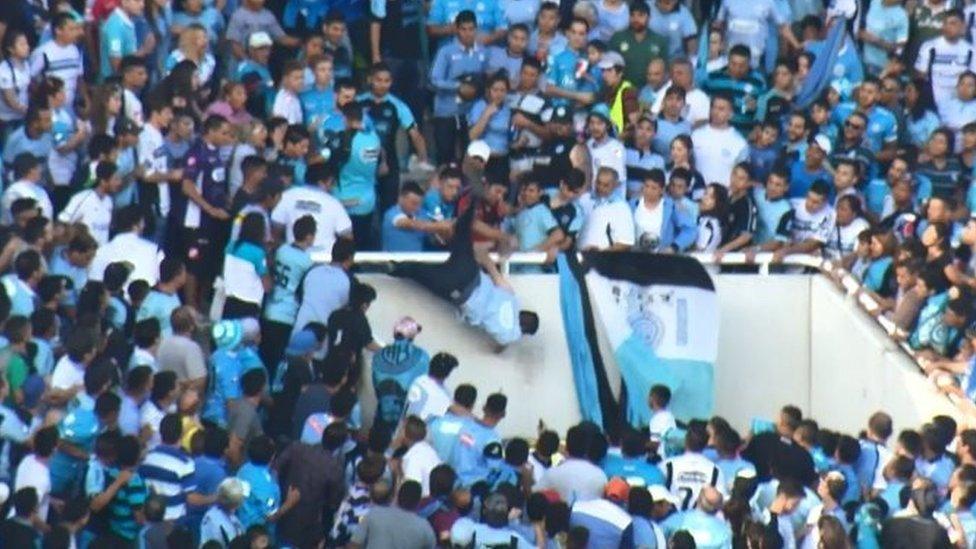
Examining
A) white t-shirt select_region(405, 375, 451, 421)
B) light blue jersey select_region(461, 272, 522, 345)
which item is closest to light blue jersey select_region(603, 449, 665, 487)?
white t-shirt select_region(405, 375, 451, 421)

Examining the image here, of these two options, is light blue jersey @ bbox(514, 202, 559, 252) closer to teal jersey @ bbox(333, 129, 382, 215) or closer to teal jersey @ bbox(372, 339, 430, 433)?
teal jersey @ bbox(333, 129, 382, 215)

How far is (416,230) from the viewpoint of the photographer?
30609mm

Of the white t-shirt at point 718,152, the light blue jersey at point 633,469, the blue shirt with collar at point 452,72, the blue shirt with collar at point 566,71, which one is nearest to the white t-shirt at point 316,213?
the blue shirt with collar at point 452,72

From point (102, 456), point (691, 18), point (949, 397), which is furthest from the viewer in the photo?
point (691, 18)

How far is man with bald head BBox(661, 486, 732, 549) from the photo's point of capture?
2575 cm

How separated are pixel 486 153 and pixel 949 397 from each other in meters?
4.17

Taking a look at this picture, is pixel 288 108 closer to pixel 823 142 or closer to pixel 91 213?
pixel 91 213

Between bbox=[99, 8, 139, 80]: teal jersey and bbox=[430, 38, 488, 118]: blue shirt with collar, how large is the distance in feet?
8.12

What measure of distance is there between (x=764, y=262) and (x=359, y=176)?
10.4 ft

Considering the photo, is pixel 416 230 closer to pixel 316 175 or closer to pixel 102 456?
pixel 316 175

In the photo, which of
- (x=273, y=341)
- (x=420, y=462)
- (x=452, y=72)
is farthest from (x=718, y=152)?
(x=420, y=462)

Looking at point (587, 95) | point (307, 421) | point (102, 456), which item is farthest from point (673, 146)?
point (102, 456)

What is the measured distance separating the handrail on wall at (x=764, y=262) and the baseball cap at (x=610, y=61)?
2.20 metres

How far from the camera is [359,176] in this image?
100 feet
